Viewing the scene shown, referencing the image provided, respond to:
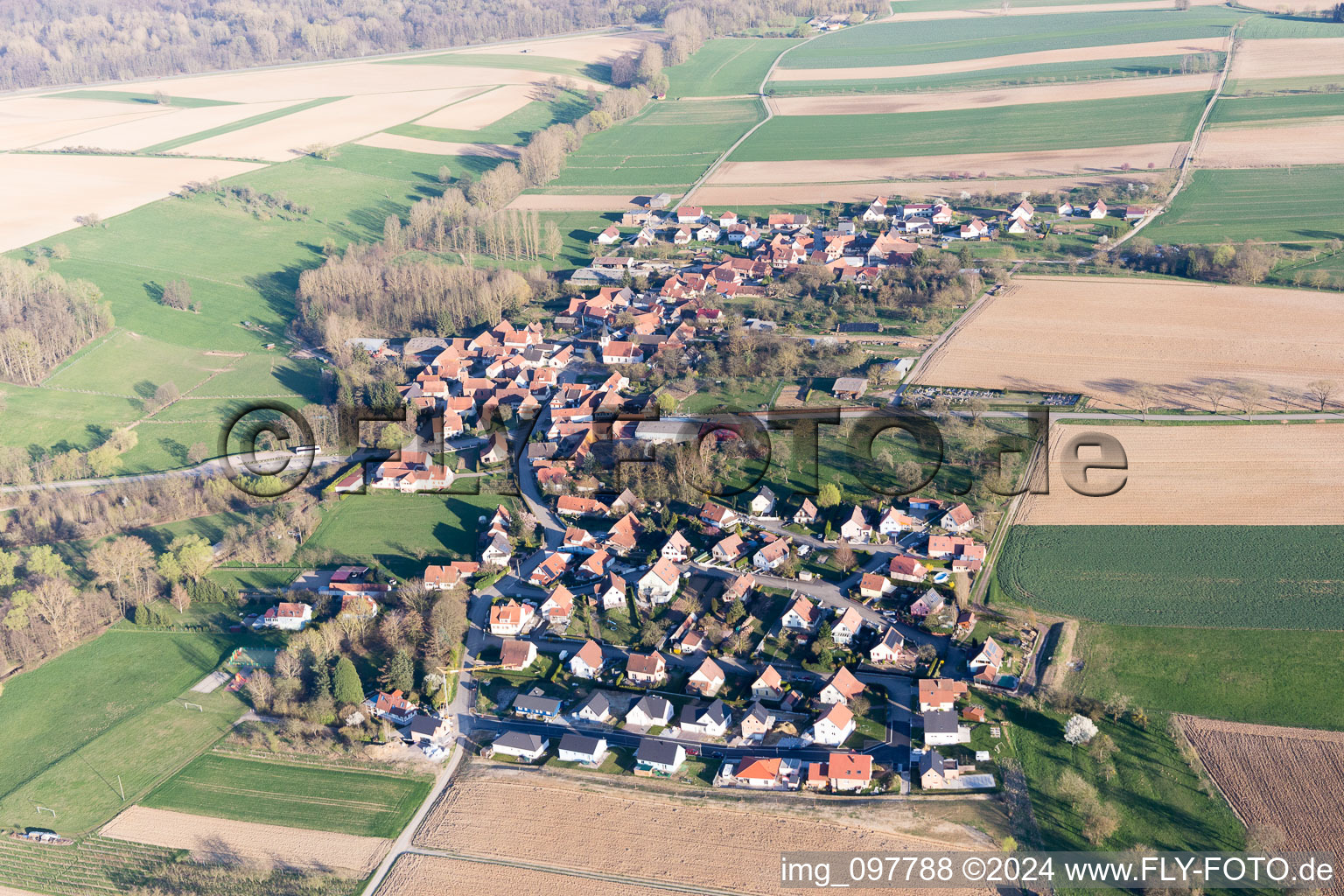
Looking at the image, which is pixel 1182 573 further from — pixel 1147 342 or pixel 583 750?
pixel 583 750

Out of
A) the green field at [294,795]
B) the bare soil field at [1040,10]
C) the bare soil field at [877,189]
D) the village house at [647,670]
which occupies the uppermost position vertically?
the bare soil field at [1040,10]

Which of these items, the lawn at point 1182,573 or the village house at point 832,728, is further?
the lawn at point 1182,573

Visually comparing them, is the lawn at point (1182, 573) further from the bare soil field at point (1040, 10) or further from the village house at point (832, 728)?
the bare soil field at point (1040, 10)

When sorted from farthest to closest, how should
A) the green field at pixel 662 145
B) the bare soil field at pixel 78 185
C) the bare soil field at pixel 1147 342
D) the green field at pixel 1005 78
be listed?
the green field at pixel 1005 78, the green field at pixel 662 145, the bare soil field at pixel 78 185, the bare soil field at pixel 1147 342

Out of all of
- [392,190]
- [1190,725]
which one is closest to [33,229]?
[392,190]

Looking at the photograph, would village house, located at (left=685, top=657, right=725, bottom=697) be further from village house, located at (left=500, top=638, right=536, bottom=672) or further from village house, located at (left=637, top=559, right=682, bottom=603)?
village house, located at (left=500, top=638, right=536, bottom=672)

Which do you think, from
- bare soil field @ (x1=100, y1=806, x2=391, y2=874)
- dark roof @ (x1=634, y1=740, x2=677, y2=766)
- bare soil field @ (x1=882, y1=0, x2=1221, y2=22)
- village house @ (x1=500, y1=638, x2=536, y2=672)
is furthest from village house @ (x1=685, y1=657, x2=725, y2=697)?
bare soil field @ (x1=882, y1=0, x2=1221, y2=22)

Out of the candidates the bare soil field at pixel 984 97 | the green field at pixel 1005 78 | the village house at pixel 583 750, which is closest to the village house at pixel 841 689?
the village house at pixel 583 750

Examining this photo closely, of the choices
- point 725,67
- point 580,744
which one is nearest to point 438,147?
point 725,67

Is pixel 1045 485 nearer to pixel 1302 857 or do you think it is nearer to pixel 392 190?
pixel 1302 857
